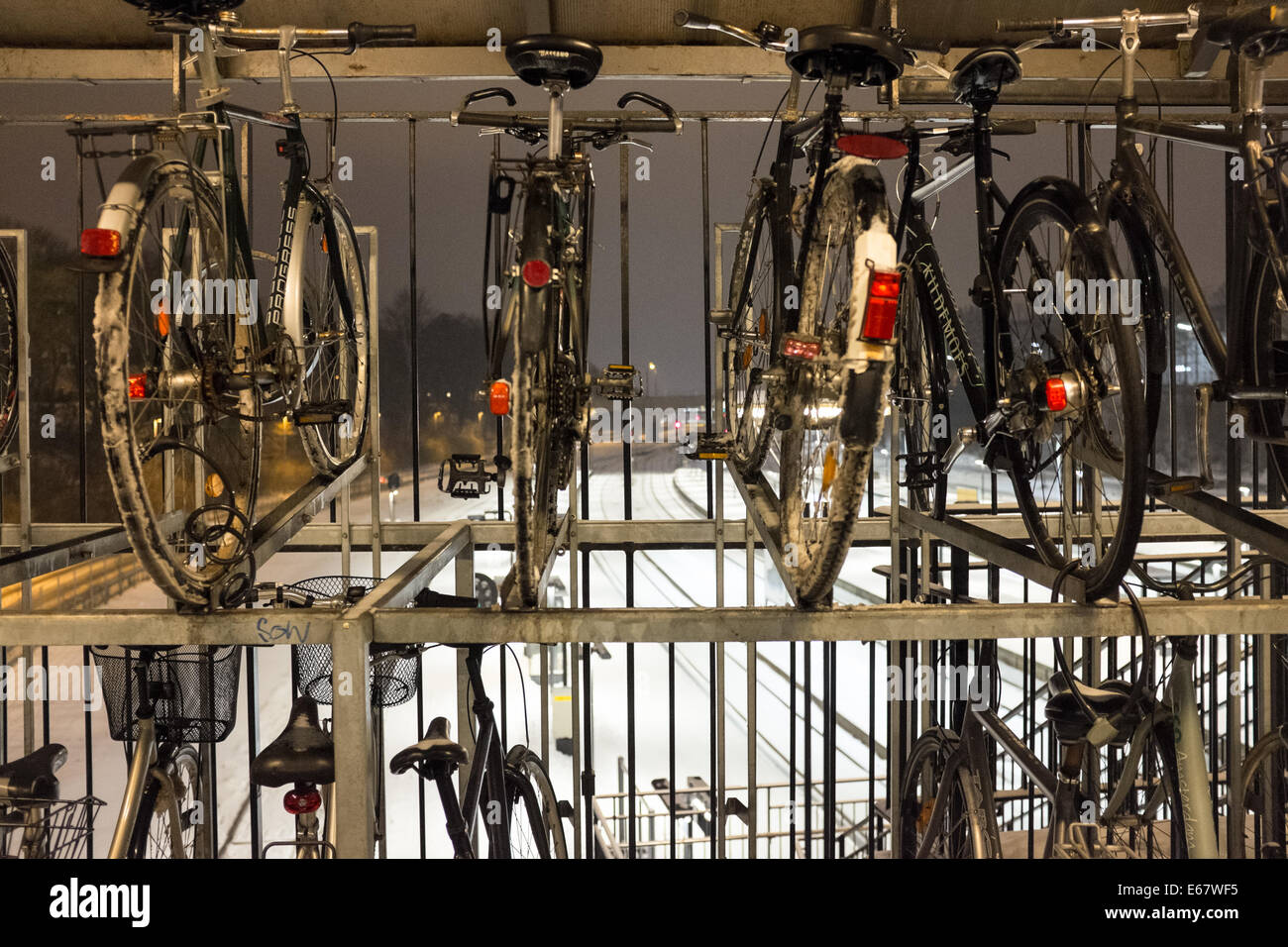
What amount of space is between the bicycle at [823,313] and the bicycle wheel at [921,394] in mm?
398

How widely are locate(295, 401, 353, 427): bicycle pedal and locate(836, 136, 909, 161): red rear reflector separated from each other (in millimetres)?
1381

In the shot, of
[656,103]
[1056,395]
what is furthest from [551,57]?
[1056,395]

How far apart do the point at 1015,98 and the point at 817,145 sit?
1.08 m

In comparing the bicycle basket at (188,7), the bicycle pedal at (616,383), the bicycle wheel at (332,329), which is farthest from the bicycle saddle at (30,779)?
the bicycle basket at (188,7)

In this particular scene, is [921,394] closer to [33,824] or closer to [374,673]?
[374,673]

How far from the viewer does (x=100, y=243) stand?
1473 mm

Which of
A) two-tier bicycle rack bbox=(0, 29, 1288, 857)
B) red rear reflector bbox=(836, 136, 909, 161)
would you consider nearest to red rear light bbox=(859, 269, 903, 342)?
red rear reflector bbox=(836, 136, 909, 161)

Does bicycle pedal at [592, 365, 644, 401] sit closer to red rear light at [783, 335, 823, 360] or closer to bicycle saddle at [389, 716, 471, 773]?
red rear light at [783, 335, 823, 360]

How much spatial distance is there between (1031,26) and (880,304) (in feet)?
3.72

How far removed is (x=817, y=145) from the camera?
205 cm

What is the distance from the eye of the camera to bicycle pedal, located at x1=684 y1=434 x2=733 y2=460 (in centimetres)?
259

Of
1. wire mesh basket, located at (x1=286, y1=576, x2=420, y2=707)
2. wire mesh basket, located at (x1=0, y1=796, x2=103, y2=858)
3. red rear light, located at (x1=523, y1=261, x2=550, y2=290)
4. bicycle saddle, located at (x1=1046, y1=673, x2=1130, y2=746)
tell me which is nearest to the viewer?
red rear light, located at (x1=523, y1=261, x2=550, y2=290)
